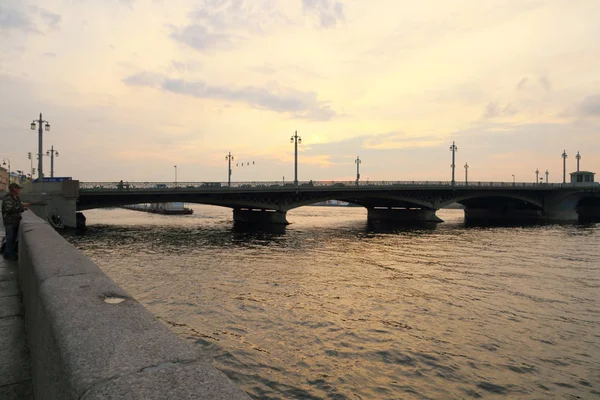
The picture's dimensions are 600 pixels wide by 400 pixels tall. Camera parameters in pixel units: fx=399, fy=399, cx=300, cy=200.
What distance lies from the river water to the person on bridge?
431 centimetres

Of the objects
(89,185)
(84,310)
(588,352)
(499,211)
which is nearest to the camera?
(84,310)

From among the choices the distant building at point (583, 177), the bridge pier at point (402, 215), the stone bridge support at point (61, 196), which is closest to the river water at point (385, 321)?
the stone bridge support at point (61, 196)

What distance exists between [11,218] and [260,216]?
48.4 m

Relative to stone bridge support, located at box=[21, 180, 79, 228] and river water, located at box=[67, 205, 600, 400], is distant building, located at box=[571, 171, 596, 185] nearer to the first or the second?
river water, located at box=[67, 205, 600, 400]

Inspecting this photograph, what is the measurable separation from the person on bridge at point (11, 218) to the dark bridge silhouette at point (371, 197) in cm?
3360

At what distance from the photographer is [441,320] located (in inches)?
461

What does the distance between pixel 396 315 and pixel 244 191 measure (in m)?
36.7

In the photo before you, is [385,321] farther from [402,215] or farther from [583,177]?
[583,177]

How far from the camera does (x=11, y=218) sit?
881 centimetres

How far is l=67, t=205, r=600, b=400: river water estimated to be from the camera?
7.95 meters

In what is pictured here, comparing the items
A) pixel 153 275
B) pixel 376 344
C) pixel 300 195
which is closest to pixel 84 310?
pixel 376 344

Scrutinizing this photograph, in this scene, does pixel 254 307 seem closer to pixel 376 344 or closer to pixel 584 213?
pixel 376 344

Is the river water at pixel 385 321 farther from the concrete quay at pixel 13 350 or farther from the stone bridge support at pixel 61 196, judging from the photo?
the stone bridge support at pixel 61 196

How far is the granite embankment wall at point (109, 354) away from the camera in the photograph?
1965 mm
